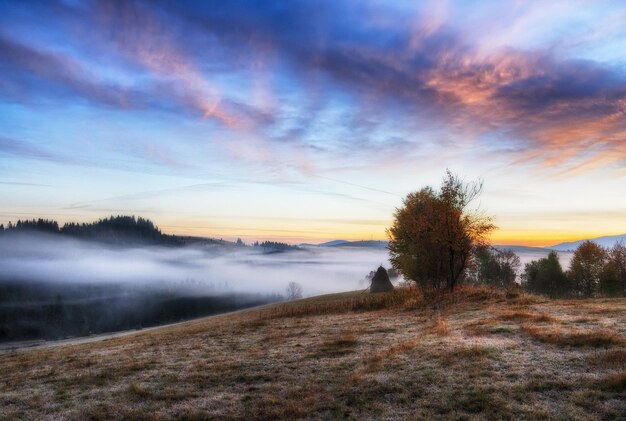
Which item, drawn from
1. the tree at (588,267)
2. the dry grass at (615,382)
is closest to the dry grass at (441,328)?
the dry grass at (615,382)

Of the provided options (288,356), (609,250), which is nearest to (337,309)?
(288,356)

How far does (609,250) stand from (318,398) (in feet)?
365

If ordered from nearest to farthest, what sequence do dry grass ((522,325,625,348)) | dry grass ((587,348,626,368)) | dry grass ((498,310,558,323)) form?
dry grass ((587,348,626,368)) → dry grass ((522,325,625,348)) → dry grass ((498,310,558,323))

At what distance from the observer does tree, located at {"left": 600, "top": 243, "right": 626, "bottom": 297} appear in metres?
82.9

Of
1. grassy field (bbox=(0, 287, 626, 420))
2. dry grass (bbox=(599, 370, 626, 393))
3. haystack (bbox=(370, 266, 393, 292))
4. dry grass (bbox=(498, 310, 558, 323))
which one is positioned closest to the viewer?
dry grass (bbox=(599, 370, 626, 393))

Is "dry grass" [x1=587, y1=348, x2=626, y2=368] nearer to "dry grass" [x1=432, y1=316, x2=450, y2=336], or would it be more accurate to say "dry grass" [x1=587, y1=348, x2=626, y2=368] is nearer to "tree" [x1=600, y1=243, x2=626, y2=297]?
"dry grass" [x1=432, y1=316, x2=450, y2=336]

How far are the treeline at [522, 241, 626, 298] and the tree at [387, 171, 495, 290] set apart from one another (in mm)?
48713

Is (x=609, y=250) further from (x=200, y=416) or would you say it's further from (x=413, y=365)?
(x=200, y=416)

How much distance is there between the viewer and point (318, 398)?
455 inches

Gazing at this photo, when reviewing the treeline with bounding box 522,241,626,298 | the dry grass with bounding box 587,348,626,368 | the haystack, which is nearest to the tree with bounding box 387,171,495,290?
the haystack

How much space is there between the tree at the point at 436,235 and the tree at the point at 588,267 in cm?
5649

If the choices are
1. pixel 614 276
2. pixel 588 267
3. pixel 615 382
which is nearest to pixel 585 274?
pixel 588 267

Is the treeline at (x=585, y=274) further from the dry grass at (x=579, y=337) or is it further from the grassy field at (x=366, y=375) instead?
the dry grass at (x=579, y=337)

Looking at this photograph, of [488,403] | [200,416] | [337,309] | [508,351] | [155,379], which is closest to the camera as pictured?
[488,403]
